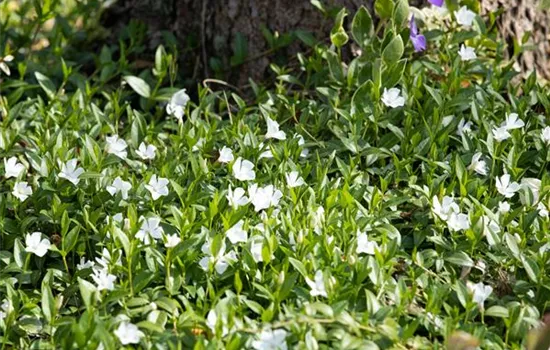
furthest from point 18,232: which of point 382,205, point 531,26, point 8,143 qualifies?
point 531,26

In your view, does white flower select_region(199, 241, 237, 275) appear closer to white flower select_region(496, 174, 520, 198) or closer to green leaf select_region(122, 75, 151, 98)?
white flower select_region(496, 174, 520, 198)

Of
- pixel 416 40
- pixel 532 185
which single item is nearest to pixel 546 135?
pixel 532 185

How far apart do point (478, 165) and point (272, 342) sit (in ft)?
3.85

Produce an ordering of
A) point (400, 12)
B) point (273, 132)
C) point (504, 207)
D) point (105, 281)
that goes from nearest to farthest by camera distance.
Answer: point (105, 281) < point (504, 207) < point (273, 132) < point (400, 12)

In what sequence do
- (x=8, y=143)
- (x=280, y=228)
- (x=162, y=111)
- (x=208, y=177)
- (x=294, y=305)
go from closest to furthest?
1. (x=294, y=305)
2. (x=280, y=228)
3. (x=208, y=177)
4. (x=8, y=143)
5. (x=162, y=111)

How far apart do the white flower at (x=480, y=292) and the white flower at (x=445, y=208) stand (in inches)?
13.1

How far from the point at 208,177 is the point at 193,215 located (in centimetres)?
32

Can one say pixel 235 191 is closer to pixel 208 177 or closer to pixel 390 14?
pixel 208 177

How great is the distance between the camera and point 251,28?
14.3 ft

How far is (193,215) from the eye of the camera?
3029mm

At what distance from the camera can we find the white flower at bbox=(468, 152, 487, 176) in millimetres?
3271

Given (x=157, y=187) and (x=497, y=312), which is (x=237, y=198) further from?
(x=497, y=312)

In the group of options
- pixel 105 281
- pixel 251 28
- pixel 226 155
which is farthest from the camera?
pixel 251 28

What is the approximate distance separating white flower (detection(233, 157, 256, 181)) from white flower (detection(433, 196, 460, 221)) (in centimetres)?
60
